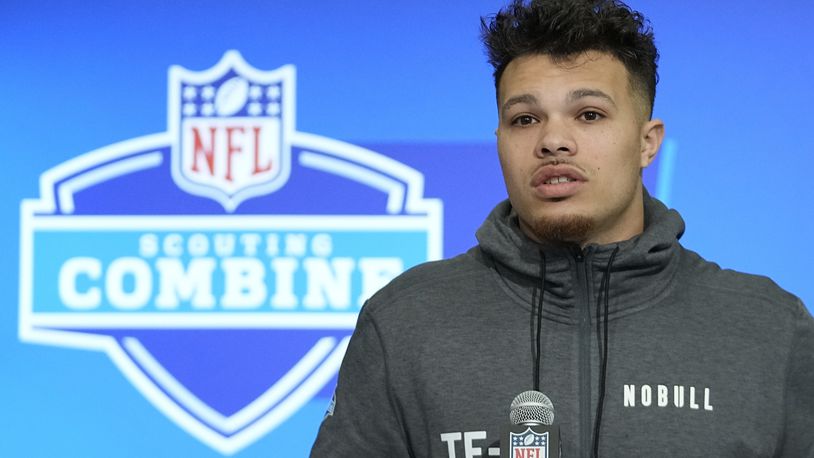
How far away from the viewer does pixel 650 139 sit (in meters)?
1.49

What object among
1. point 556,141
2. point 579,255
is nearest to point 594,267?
point 579,255

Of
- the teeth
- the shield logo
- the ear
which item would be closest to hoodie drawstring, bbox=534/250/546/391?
the teeth

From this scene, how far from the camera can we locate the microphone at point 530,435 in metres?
1.14

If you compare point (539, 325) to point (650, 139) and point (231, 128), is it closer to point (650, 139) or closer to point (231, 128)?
point (650, 139)

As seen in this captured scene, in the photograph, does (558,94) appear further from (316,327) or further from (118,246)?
(118,246)

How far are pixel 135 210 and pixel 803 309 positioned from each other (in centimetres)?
158

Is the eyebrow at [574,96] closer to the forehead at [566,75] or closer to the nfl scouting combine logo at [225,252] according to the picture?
the forehead at [566,75]

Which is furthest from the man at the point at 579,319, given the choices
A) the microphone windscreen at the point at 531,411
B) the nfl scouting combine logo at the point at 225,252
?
the nfl scouting combine logo at the point at 225,252

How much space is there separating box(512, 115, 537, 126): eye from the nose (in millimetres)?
42

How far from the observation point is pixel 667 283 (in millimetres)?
1400

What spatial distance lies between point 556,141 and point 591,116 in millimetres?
A: 86

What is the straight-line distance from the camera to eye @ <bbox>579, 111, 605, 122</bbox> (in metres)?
1.39

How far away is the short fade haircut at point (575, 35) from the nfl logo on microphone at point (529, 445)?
518mm

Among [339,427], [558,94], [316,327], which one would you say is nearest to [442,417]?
[339,427]
